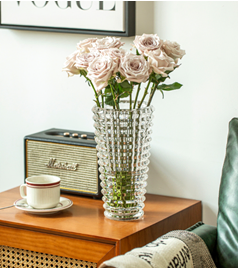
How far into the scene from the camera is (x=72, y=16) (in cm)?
170

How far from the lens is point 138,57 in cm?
118

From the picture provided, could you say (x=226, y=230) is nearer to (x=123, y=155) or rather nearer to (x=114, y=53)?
(x=123, y=155)

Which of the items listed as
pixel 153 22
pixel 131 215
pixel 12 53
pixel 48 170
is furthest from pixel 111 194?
pixel 12 53

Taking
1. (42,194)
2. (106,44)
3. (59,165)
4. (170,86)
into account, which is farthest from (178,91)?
(42,194)

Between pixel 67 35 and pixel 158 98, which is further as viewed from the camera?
pixel 67 35

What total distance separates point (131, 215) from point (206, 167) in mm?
399

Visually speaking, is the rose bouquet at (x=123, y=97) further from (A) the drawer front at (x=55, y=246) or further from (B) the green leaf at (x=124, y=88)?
(A) the drawer front at (x=55, y=246)

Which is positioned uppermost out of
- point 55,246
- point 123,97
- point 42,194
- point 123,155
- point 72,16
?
point 72,16

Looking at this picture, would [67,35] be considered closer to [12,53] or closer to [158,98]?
[12,53]

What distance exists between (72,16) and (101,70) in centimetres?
63

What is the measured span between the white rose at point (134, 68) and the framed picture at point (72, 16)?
0.44 m

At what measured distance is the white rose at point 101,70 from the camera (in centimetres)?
116

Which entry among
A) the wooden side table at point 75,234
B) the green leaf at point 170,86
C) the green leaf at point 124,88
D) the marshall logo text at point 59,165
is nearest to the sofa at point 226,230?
the wooden side table at point 75,234

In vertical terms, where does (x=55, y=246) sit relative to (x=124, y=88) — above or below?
below
